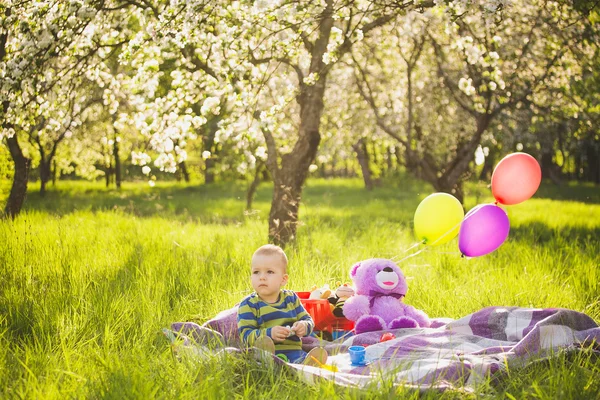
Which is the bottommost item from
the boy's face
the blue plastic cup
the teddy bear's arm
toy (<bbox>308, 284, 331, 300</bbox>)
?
the blue plastic cup

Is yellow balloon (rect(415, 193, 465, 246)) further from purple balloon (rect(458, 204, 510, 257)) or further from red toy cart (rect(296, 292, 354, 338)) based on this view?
red toy cart (rect(296, 292, 354, 338))

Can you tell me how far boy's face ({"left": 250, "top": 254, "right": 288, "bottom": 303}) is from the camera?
11.6ft

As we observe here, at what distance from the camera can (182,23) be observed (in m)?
4.18

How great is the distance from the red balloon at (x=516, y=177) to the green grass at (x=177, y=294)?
0.90 m

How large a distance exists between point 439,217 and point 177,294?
7.10 ft

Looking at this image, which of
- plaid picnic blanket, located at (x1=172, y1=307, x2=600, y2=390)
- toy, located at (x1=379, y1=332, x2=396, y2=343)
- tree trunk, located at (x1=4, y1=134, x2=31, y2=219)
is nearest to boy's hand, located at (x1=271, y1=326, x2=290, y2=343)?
plaid picnic blanket, located at (x1=172, y1=307, x2=600, y2=390)

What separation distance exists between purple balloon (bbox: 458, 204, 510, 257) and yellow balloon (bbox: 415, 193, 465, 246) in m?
0.19

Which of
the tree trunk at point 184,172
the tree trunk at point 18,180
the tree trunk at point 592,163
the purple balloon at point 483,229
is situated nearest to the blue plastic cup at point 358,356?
the purple balloon at point 483,229

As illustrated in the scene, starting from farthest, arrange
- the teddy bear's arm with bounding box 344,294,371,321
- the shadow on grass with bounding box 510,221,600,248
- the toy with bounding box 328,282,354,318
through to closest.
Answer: the shadow on grass with bounding box 510,221,600,248 < the toy with bounding box 328,282,354,318 < the teddy bear's arm with bounding box 344,294,371,321

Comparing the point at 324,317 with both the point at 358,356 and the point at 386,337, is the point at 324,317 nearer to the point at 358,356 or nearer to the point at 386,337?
the point at 386,337

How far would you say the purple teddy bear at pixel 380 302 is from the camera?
157 inches

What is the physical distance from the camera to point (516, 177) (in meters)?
4.27

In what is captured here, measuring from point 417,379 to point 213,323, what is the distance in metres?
1.51

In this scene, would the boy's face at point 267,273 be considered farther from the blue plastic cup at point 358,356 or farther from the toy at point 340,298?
the toy at point 340,298
